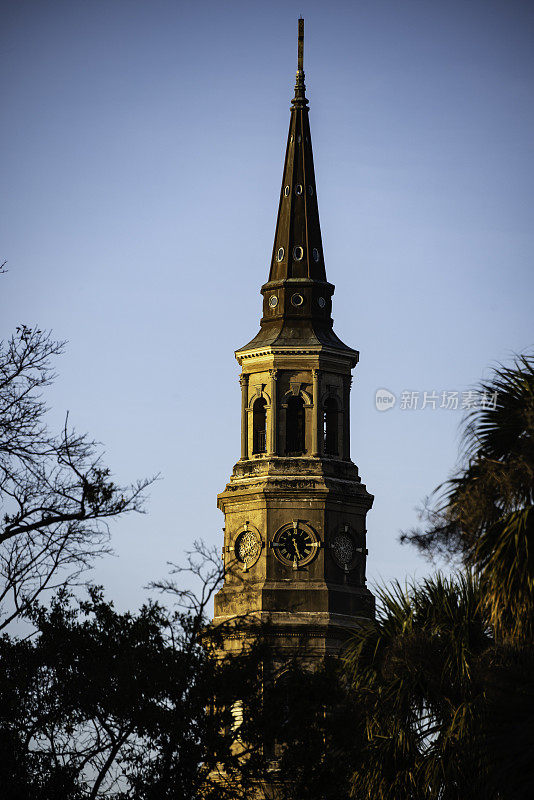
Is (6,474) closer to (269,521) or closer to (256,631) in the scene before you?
(256,631)

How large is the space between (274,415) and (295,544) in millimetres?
6313

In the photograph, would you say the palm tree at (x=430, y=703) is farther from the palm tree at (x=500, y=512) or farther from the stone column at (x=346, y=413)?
the stone column at (x=346, y=413)

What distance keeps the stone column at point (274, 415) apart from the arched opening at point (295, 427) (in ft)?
2.95

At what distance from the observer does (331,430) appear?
292 feet

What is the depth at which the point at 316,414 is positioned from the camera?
87.7 m

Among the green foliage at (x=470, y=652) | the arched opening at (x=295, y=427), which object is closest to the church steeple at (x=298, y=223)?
the arched opening at (x=295, y=427)

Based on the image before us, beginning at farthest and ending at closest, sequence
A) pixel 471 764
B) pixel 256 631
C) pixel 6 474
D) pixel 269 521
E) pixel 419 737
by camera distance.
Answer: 1. pixel 269 521
2. pixel 256 631
3. pixel 419 737
4. pixel 471 764
5. pixel 6 474

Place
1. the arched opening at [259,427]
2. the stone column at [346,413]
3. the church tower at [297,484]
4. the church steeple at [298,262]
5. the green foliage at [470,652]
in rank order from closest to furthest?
the green foliage at [470,652] < the church tower at [297,484] < the arched opening at [259,427] < the stone column at [346,413] < the church steeple at [298,262]

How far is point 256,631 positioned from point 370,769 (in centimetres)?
707

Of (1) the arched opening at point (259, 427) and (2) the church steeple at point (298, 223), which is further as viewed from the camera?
(2) the church steeple at point (298, 223)

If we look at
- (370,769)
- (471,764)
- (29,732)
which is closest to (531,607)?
(471,764)

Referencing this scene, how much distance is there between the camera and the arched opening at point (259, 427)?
Result: 88.1 m

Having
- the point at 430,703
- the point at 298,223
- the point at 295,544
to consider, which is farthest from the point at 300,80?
the point at 430,703

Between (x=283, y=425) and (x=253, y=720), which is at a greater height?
(x=283, y=425)
